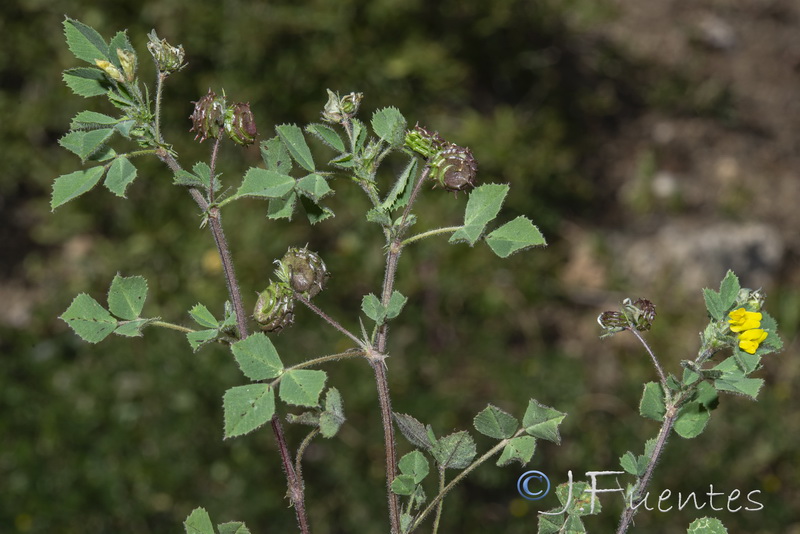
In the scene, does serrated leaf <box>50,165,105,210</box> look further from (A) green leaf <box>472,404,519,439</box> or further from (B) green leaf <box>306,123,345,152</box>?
(A) green leaf <box>472,404,519,439</box>

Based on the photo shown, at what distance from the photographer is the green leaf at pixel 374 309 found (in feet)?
3.77

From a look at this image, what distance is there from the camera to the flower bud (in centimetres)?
112

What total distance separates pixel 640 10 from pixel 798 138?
1.17 meters

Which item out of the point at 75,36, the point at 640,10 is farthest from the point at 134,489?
the point at 640,10

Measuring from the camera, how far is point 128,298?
1.40 meters

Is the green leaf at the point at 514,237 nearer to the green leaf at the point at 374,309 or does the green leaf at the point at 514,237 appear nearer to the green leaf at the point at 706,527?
the green leaf at the point at 374,309

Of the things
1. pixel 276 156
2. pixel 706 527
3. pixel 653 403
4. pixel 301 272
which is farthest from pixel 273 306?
pixel 706 527

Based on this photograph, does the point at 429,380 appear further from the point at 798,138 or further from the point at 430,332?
the point at 798,138

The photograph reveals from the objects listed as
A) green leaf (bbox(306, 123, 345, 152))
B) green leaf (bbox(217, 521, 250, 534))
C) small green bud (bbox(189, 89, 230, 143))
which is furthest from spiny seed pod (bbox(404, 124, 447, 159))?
green leaf (bbox(217, 521, 250, 534))

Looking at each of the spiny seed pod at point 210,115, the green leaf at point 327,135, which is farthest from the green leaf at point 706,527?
the spiny seed pod at point 210,115

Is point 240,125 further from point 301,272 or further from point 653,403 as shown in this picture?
point 653,403

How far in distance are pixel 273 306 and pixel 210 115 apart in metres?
0.26

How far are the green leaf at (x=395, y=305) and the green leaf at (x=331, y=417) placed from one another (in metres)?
0.14

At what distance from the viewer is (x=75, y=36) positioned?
1.21 m
